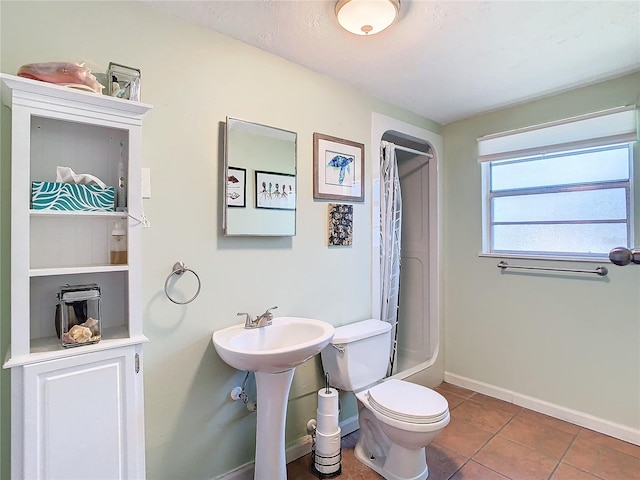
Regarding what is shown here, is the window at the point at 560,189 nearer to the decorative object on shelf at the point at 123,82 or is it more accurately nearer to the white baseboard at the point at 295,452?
the white baseboard at the point at 295,452

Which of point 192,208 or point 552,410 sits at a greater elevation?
point 192,208

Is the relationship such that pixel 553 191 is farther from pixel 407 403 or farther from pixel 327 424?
pixel 327 424

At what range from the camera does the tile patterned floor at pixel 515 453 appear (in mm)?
1769

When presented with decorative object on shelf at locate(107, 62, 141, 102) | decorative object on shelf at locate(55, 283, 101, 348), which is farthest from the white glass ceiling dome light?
decorative object on shelf at locate(55, 283, 101, 348)

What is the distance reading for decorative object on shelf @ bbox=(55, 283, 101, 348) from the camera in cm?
112

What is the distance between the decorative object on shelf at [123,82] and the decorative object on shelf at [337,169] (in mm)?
979

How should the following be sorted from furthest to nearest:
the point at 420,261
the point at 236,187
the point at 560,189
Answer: the point at 420,261, the point at 560,189, the point at 236,187

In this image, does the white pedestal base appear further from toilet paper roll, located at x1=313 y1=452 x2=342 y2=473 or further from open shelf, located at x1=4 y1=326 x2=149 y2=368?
open shelf, located at x1=4 y1=326 x2=149 y2=368

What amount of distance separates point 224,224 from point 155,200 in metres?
0.32

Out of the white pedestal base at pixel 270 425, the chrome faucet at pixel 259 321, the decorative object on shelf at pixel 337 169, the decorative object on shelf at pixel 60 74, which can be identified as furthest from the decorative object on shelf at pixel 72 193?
the decorative object on shelf at pixel 337 169

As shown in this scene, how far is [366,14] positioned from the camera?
4.53ft

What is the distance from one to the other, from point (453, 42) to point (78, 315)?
6.72 ft

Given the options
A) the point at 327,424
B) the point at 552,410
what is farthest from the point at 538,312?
the point at 327,424

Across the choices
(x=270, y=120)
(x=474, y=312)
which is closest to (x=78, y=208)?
(x=270, y=120)
